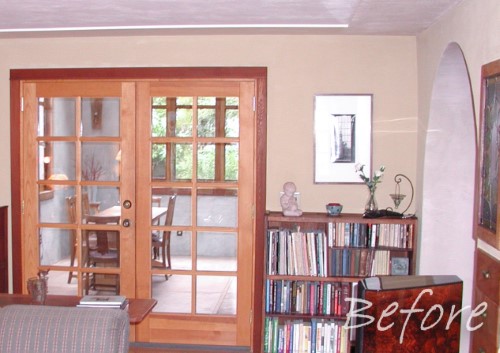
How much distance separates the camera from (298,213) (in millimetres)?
4254

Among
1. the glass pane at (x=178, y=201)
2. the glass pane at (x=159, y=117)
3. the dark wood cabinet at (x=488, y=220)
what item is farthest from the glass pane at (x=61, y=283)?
the dark wood cabinet at (x=488, y=220)

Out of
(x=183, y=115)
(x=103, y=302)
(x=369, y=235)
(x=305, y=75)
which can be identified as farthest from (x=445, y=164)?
(x=103, y=302)

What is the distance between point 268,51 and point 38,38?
1.70 metres

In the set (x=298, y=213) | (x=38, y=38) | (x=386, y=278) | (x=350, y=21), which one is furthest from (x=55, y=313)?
(x=38, y=38)

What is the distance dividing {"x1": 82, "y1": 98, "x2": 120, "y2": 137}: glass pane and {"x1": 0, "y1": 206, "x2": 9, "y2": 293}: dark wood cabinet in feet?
2.82

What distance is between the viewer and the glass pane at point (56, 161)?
4633 mm

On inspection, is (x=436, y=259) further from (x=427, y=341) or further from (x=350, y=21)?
(x=350, y=21)

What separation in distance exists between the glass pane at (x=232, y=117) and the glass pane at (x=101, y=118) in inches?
32.6

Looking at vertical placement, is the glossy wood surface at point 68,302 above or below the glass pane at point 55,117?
below

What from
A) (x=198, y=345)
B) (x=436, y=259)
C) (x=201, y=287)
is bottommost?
(x=198, y=345)

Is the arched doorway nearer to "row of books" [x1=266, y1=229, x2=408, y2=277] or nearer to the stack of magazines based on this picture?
"row of books" [x1=266, y1=229, x2=408, y2=277]

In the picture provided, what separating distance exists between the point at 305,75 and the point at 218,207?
3.75 ft

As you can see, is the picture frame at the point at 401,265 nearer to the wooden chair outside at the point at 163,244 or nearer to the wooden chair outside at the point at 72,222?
the wooden chair outside at the point at 163,244

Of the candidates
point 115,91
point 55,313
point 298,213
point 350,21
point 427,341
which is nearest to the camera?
point 55,313
